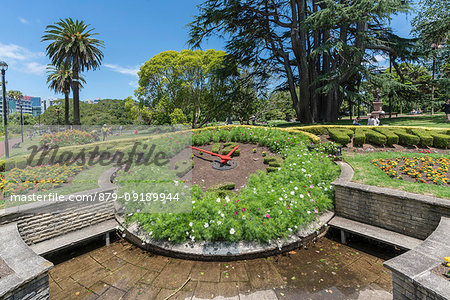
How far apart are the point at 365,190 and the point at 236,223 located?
252 centimetres

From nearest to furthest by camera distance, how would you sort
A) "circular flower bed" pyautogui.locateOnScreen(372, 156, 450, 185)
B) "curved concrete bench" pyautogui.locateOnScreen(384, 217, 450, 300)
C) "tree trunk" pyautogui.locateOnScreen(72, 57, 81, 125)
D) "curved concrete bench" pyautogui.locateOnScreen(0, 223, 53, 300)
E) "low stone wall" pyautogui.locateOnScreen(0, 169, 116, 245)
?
"curved concrete bench" pyautogui.locateOnScreen(384, 217, 450, 300)
"curved concrete bench" pyautogui.locateOnScreen(0, 223, 53, 300)
"low stone wall" pyautogui.locateOnScreen(0, 169, 116, 245)
"circular flower bed" pyautogui.locateOnScreen(372, 156, 450, 185)
"tree trunk" pyautogui.locateOnScreen(72, 57, 81, 125)

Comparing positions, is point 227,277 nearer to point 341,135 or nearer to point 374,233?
point 374,233

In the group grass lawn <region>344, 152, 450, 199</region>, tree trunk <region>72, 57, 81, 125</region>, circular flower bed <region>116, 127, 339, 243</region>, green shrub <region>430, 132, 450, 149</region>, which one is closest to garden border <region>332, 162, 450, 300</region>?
grass lawn <region>344, 152, 450, 199</region>

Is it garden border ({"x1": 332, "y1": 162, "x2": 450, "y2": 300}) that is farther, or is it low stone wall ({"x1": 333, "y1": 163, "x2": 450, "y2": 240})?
low stone wall ({"x1": 333, "y1": 163, "x2": 450, "y2": 240})

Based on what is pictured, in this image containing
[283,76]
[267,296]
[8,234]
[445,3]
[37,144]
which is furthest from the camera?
[283,76]

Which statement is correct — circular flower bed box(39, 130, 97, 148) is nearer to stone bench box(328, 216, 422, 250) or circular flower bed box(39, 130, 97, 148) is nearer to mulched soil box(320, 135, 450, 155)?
stone bench box(328, 216, 422, 250)

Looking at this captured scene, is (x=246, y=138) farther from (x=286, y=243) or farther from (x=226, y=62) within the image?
(x=226, y=62)

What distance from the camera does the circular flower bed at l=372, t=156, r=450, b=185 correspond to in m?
4.38

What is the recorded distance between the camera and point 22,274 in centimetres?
221

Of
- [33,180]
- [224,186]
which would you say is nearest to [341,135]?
[224,186]

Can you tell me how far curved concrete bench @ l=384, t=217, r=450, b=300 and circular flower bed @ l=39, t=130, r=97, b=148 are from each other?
9.65 meters

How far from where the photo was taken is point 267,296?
8.41 feet

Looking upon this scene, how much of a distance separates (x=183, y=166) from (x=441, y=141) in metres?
8.19

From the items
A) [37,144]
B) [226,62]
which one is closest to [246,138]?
[37,144]
